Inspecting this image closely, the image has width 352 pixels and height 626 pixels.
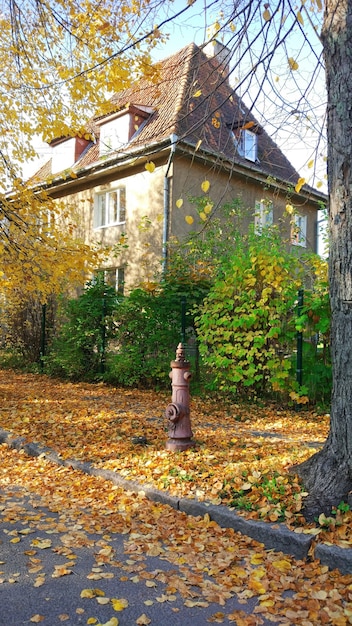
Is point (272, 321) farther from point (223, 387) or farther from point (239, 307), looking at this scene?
point (223, 387)

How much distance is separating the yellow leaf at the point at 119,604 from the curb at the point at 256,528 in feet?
3.58

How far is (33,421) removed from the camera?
6.98m

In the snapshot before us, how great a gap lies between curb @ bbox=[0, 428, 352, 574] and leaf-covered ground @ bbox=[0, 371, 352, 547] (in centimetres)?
8

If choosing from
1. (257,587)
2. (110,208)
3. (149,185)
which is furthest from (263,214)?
(257,587)

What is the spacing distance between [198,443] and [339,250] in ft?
9.09

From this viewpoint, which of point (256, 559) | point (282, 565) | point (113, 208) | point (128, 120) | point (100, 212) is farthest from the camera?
point (100, 212)

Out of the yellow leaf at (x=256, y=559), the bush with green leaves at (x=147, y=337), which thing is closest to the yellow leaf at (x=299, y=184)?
the yellow leaf at (x=256, y=559)

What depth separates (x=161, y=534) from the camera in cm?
350

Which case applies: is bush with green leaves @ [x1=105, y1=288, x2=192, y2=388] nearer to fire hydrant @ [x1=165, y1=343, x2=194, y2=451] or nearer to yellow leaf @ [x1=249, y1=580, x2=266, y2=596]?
fire hydrant @ [x1=165, y1=343, x2=194, y2=451]

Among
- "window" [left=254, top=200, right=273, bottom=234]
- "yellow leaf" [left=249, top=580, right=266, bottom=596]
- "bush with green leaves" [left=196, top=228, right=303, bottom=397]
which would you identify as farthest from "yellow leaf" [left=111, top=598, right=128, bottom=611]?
"window" [left=254, top=200, right=273, bottom=234]

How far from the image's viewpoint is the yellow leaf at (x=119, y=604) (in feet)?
8.36

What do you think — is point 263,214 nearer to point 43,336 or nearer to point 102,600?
point 43,336

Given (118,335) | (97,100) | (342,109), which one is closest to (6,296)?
(118,335)

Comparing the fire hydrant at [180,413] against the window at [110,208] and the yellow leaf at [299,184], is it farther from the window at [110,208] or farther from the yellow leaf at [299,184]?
the window at [110,208]
